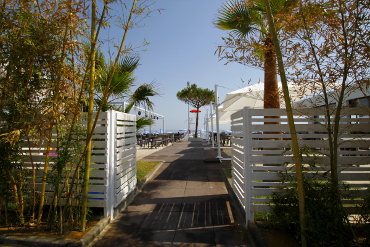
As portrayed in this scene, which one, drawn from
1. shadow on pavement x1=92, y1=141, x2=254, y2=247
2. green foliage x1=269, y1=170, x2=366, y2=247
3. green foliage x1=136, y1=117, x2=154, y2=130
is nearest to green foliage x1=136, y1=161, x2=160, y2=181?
shadow on pavement x1=92, y1=141, x2=254, y2=247

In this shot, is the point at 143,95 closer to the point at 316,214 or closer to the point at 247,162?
the point at 247,162

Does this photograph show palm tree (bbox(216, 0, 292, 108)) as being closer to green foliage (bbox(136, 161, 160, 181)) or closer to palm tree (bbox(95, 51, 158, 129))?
palm tree (bbox(95, 51, 158, 129))

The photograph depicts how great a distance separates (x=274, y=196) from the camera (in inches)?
125

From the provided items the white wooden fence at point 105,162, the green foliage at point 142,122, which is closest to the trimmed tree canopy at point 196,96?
the green foliage at point 142,122

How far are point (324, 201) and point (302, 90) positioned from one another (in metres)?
1.29

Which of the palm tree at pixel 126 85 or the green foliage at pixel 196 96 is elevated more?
the green foliage at pixel 196 96

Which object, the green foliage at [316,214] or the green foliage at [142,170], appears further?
the green foliage at [142,170]

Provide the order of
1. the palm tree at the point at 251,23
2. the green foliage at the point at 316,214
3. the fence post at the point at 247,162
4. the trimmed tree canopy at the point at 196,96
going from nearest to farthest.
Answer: the green foliage at the point at 316,214, the fence post at the point at 247,162, the palm tree at the point at 251,23, the trimmed tree canopy at the point at 196,96

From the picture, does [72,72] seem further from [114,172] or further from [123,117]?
[114,172]

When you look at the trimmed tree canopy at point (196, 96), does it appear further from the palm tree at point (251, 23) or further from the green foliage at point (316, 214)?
the green foliage at point (316, 214)

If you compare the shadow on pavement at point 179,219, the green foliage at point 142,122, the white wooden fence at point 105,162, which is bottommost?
the shadow on pavement at point 179,219

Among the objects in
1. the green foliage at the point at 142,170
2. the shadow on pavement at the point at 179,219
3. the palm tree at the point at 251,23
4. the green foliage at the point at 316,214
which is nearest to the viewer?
the green foliage at the point at 316,214

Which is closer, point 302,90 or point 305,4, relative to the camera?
point 305,4

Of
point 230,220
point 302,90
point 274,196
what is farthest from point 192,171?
point 302,90
